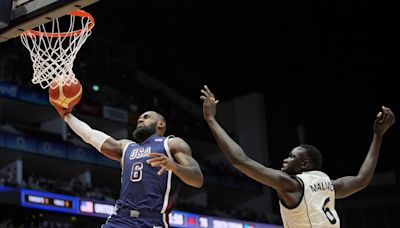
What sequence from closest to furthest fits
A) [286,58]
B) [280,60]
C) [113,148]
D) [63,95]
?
[113,148] → [63,95] → [286,58] → [280,60]

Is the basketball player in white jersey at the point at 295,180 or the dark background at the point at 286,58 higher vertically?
the dark background at the point at 286,58

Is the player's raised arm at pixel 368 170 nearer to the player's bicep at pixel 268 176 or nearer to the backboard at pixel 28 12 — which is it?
the player's bicep at pixel 268 176

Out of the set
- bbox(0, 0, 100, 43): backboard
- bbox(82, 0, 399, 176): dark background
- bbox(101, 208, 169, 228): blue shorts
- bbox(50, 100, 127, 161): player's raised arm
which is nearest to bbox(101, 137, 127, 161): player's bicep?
bbox(50, 100, 127, 161): player's raised arm

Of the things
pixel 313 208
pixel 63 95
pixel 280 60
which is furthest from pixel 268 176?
pixel 280 60

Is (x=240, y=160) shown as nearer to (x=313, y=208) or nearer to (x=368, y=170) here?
(x=313, y=208)

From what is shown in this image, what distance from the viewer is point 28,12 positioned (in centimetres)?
600

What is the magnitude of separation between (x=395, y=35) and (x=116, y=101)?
8674 mm

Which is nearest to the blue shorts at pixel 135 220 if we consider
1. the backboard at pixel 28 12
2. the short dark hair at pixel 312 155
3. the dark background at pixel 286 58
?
the short dark hair at pixel 312 155

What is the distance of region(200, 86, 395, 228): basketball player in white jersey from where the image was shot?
4402 millimetres

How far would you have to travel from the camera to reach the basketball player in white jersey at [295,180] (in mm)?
4402

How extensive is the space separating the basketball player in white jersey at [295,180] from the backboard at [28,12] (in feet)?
5.68

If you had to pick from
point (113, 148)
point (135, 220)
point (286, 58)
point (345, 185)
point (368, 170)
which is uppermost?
point (286, 58)

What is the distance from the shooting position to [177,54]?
26.2 metres

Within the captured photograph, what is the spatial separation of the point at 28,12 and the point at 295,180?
270 cm
